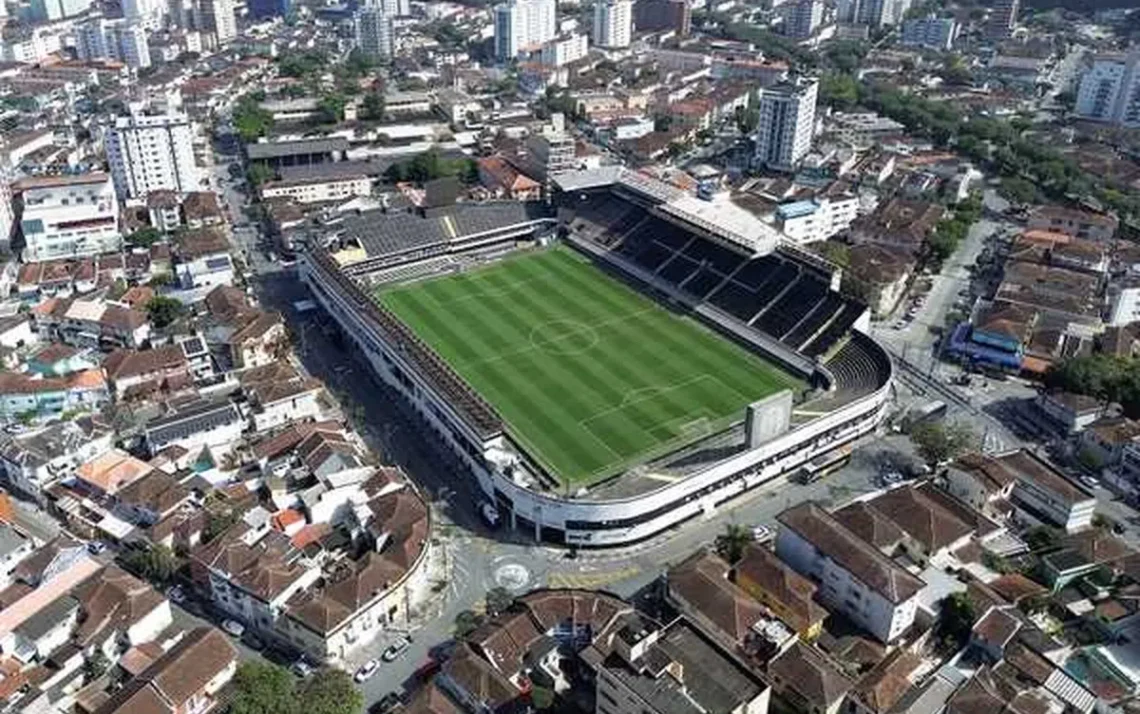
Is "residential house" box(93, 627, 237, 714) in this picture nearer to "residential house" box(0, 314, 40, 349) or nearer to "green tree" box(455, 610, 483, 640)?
"green tree" box(455, 610, 483, 640)

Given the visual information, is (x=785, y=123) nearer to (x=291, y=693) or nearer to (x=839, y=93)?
(x=839, y=93)

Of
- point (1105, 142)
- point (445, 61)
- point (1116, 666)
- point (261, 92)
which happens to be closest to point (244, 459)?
point (1116, 666)

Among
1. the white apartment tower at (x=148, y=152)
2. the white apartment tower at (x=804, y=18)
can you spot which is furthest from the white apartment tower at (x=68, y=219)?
the white apartment tower at (x=804, y=18)

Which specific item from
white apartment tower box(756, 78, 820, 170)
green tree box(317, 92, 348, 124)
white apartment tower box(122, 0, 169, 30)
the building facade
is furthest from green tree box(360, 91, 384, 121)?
the building facade

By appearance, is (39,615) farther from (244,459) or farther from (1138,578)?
(1138,578)

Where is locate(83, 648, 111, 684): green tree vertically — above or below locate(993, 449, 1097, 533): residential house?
below

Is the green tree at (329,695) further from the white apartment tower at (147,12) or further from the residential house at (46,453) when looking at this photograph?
the white apartment tower at (147,12)
